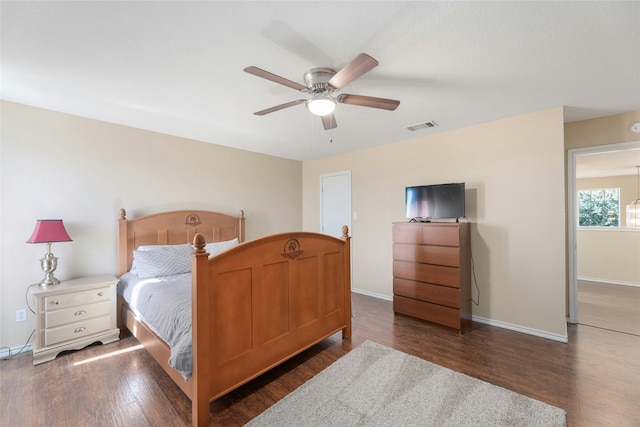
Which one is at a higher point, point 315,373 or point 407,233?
point 407,233

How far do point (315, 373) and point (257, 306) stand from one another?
80 centimetres

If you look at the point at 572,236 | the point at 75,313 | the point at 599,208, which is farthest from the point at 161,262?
the point at 599,208

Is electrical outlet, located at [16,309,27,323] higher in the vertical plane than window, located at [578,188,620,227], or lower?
lower

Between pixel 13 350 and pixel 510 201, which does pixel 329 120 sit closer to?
pixel 510 201

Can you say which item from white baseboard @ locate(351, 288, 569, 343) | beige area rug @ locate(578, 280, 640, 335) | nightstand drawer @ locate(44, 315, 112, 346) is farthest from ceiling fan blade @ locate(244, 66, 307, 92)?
beige area rug @ locate(578, 280, 640, 335)

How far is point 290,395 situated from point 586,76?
133 inches

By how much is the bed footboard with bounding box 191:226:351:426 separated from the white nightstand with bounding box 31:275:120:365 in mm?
1769

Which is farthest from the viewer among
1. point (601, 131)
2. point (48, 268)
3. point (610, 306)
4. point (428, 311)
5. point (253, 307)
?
point (610, 306)

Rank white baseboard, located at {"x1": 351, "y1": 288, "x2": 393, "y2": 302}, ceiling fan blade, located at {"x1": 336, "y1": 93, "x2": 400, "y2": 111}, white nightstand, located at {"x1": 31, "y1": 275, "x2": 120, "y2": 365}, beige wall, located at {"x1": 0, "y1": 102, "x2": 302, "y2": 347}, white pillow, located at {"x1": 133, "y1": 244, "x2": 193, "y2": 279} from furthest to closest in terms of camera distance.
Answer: white baseboard, located at {"x1": 351, "y1": 288, "x2": 393, "y2": 302} → white pillow, located at {"x1": 133, "y1": 244, "x2": 193, "y2": 279} → beige wall, located at {"x1": 0, "y1": 102, "x2": 302, "y2": 347} → white nightstand, located at {"x1": 31, "y1": 275, "x2": 120, "y2": 365} → ceiling fan blade, located at {"x1": 336, "y1": 93, "x2": 400, "y2": 111}

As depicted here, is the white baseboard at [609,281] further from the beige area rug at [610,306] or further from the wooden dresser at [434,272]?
the wooden dresser at [434,272]

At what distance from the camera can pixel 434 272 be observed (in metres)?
3.04

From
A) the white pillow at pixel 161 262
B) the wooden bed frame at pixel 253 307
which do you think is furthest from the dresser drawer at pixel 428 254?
the white pillow at pixel 161 262

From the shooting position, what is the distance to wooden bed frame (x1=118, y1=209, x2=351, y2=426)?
161 centimetres

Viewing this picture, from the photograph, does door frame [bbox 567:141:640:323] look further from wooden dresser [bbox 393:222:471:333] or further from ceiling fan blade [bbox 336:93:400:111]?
ceiling fan blade [bbox 336:93:400:111]
